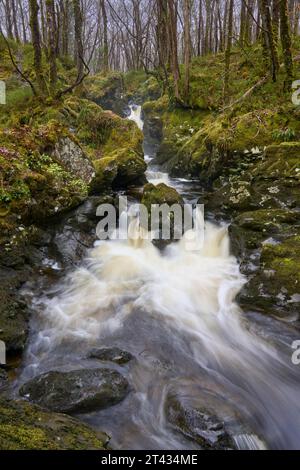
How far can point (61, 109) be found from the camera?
43.8ft

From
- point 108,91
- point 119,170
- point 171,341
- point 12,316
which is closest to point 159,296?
point 171,341

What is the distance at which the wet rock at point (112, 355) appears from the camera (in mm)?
5035

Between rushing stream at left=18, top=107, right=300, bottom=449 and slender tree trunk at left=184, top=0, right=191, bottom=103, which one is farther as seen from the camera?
slender tree trunk at left=184, top=0, right=191, bottom=103

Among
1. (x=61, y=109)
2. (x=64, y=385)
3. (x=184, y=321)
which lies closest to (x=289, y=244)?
(x=184, y=321)

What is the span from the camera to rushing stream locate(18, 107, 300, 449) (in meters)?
4.07

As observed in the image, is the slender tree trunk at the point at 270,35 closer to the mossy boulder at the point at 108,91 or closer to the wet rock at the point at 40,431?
the wet rock at the point at 40,431

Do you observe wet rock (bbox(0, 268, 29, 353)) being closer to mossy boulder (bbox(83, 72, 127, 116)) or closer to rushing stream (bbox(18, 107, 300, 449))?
rushing stream (bbox(18, 107, 300, 449))

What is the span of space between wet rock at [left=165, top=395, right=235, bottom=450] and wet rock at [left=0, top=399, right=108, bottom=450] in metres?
0.81

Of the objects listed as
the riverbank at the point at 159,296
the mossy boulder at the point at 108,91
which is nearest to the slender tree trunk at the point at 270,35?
the riverbank at the point at 159,296

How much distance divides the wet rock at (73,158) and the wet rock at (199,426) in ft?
21.4

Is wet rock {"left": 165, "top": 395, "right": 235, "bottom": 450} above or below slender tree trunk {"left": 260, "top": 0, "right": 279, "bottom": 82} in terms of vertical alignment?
below

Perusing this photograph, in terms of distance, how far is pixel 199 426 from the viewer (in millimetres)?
3773

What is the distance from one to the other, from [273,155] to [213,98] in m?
8.38

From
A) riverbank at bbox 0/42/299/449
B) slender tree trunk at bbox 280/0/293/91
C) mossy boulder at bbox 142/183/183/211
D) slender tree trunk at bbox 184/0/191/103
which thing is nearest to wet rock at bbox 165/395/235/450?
riverbank at bbox 0/42/299/449
